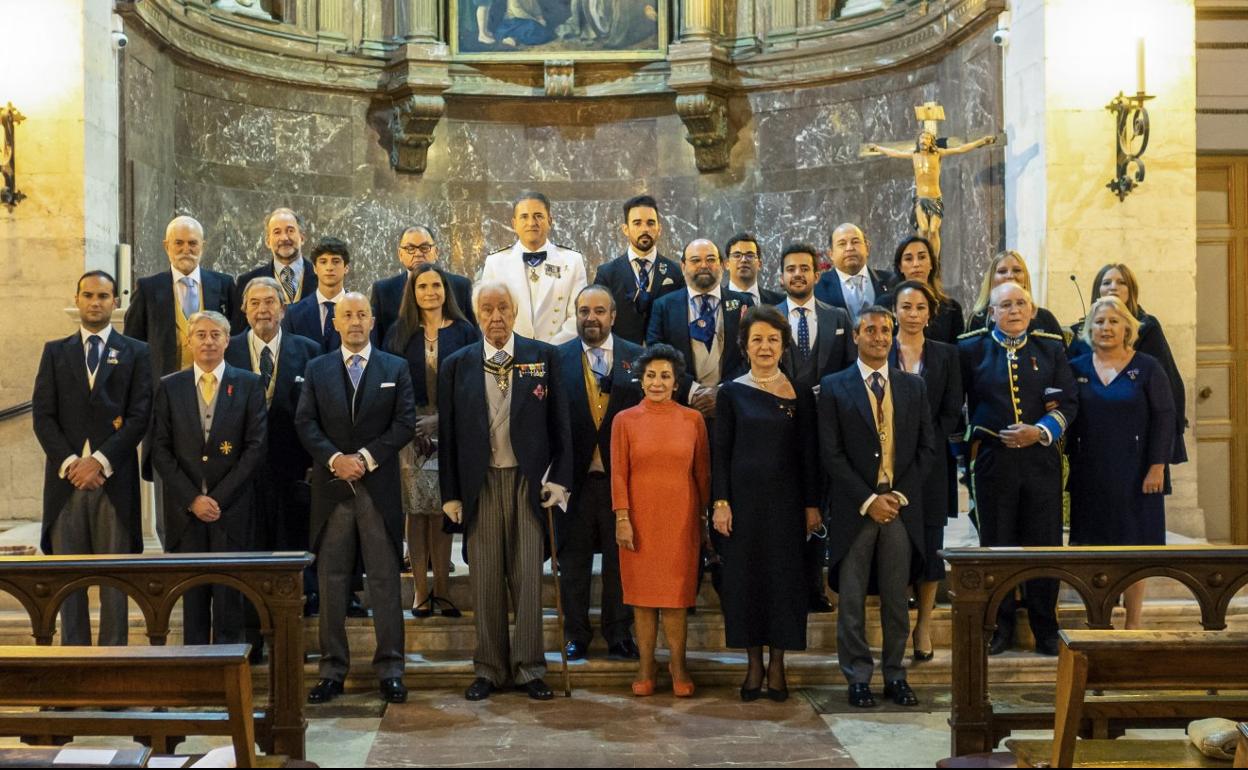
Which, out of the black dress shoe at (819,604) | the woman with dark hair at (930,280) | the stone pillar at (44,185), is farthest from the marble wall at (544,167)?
the black dress shoe at (819,604)

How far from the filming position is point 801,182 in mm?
9695

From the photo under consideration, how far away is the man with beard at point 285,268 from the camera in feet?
19.8

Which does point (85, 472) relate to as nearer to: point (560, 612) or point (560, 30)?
point (560, 612)

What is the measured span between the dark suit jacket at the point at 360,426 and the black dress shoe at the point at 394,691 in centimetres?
48

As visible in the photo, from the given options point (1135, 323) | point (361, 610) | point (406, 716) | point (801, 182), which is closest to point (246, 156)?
point (801, 182)

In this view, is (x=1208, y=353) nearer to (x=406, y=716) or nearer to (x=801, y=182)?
(x=801, y=182)

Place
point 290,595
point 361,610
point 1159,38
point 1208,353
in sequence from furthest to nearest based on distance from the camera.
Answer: point 1208,353, point 1159,38, point 361,610, point 290,595

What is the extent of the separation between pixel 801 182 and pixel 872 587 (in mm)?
4670

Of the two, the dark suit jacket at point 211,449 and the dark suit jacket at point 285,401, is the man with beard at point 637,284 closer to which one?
the dark suit jacket at point 285,401

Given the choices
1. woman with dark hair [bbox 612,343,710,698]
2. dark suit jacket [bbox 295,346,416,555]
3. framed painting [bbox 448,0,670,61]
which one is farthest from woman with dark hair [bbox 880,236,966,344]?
framed painting [bbox 448,0,670,61]

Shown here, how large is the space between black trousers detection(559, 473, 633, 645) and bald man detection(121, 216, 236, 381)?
5.71 feet

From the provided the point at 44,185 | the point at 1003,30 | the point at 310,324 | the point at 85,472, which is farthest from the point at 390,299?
the point at 1003,30

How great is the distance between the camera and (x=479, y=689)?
5.33 metres

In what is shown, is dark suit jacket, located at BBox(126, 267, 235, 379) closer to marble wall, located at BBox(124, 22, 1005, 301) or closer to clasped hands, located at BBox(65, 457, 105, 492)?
clasped hands, located at BBox(65, 457, 105, 492)
